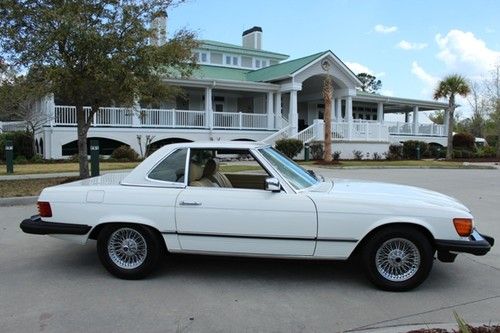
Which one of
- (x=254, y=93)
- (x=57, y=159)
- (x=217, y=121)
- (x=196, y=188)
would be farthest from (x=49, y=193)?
(x=254, y=93)

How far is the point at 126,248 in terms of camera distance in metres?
5.50

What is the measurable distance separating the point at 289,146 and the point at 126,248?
21893 millimetres

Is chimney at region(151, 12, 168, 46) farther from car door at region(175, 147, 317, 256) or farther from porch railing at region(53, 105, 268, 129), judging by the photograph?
porch railing at region(53, 105, 268, 129)

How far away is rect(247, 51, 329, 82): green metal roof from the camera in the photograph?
99.7 feet

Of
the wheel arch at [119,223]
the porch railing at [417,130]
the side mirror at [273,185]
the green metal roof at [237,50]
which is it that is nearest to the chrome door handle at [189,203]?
the wheel arch at [119,223]

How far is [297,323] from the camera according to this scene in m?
4.39

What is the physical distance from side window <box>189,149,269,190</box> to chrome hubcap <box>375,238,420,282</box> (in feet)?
4.86

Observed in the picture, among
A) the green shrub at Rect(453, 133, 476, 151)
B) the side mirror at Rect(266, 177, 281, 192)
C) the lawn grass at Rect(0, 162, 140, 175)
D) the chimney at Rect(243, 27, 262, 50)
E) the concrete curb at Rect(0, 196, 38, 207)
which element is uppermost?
the chimney at Rect(243, 27, 262, 50)

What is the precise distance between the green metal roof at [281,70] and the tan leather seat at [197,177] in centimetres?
2476

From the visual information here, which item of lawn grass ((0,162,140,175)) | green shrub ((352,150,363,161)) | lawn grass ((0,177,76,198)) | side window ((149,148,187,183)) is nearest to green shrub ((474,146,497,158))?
green shrub ((352,150,363,161))

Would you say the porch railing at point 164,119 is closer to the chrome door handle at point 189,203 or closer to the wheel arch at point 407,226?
the chrome door handle at point 189,203

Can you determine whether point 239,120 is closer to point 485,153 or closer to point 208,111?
point 208,111

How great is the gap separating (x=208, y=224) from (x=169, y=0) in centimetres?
980

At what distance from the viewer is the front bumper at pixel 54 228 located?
5.50 m
